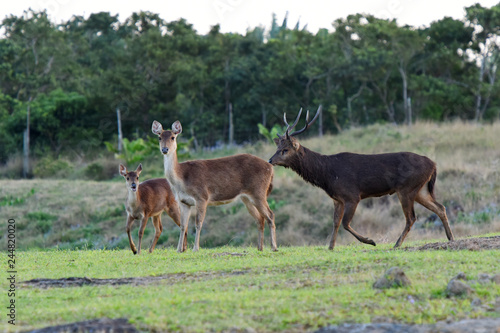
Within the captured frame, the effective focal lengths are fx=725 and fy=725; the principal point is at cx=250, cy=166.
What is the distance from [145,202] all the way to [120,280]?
4.50m

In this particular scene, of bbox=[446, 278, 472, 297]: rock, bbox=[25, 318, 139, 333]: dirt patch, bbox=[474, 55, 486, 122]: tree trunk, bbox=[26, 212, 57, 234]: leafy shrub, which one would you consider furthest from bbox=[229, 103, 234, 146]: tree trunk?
bbox=[25, 318, 139, 333]: dirt patch

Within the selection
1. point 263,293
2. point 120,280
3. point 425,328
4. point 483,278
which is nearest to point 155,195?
point 120,280

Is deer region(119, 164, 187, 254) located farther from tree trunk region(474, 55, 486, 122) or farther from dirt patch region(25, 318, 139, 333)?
tree trunk region(474, 55, 486, 122)

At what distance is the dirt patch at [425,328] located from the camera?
6070 mm

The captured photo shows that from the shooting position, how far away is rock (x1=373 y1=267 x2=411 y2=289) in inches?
288

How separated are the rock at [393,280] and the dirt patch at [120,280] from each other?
222cm

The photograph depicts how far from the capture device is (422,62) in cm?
3969

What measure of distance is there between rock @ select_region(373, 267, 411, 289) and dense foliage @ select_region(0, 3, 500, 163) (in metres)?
30.1

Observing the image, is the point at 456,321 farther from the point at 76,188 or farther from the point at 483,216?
the point at 76,188

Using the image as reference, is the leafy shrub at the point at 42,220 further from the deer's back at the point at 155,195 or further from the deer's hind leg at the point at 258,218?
the deer's hind leg at the point at 258,218

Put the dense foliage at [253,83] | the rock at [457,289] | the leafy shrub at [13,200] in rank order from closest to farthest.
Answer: the rock at [457,289] < the leafy shrub at [13,200] < the dense foliage at [253,83]

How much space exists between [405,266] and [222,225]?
14577 millimetres

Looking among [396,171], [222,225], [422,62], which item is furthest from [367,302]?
[422,62]

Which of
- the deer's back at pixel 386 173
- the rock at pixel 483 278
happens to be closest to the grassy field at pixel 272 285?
the rock at pixel 483 278
